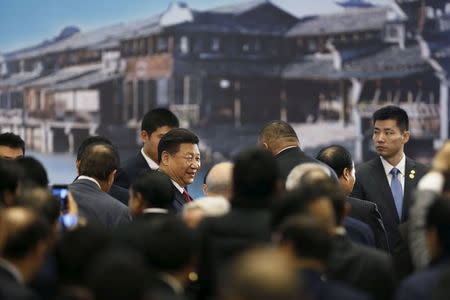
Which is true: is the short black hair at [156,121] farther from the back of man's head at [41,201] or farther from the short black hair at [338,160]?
the back of man's head at [41,201]

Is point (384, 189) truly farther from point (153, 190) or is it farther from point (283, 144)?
point (153, 190)

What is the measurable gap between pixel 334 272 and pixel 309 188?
250mm

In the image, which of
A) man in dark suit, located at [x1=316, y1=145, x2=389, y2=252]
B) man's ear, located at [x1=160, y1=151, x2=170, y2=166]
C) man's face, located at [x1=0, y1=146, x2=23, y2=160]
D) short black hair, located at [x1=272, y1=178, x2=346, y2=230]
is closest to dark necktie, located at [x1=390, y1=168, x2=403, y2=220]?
man in dark suit, located at [x1=316, y1=145, x2=389, y2=252]

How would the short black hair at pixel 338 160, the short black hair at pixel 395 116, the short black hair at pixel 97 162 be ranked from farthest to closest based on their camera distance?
1. the short black hair at pixel 395 116
2. the short black hair at pixel 338 160
3. the short black hair at pixel 97 162

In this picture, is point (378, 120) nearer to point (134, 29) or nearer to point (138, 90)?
point (134, 29)

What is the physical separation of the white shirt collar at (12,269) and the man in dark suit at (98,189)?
1.01 metres

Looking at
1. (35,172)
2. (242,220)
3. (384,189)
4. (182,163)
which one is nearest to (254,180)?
(242,220)

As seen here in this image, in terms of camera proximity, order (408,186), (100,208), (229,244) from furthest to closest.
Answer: (408,186) < (100,208) < (229,244)

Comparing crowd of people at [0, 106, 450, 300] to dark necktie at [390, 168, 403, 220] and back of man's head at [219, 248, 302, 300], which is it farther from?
dark necktie at [390, 168, 403, 220]

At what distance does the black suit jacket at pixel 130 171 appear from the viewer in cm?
377

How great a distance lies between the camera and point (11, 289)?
170 centimetres

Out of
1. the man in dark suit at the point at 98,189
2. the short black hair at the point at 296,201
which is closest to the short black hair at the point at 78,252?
the short black hair at the point at 296,201

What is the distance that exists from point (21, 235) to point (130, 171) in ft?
6.63

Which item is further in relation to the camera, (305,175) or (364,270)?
(305,175)
